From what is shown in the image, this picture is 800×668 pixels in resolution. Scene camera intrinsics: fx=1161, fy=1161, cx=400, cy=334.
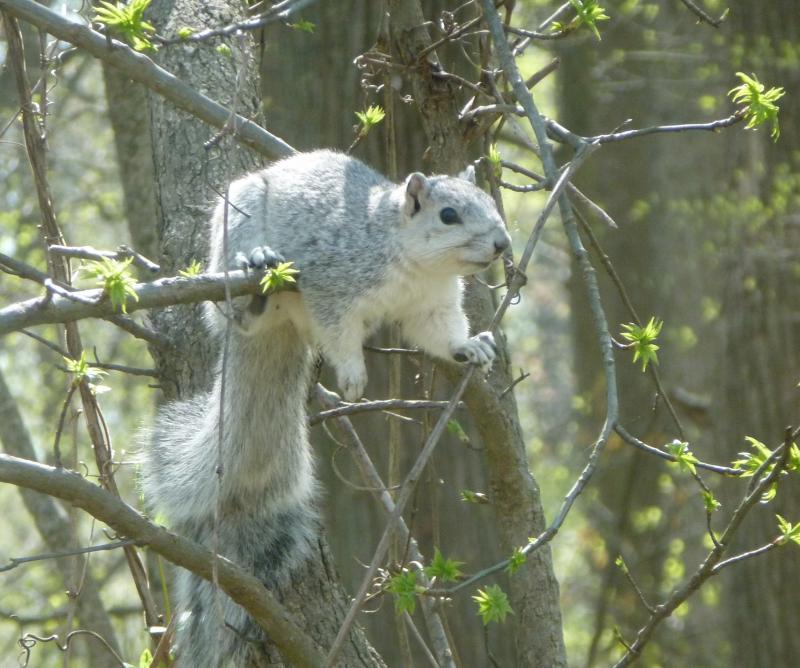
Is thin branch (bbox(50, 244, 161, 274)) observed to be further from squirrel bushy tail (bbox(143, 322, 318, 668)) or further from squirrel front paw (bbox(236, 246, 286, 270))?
squirrel bushy tail (bbox(143, 322, 318, 668))

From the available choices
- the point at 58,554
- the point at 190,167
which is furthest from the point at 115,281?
the point at 190,167

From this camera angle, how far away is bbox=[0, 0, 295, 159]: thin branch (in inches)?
132

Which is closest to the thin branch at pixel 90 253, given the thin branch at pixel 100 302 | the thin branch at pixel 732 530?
the thin branch at pixel 100 302

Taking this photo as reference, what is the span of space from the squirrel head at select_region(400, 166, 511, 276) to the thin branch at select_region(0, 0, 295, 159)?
653 mm

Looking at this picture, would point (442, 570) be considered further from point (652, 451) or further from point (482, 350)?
point (482, 350)

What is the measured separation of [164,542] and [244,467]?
1.46 meters

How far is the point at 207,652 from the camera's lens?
13.1 ft

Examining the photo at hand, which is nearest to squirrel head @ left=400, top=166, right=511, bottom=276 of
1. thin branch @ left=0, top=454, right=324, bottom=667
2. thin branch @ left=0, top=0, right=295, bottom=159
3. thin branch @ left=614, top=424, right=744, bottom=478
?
thin branch @ left=0, top=0, right=295, bottom=159

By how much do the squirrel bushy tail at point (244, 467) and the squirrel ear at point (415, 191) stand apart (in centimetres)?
68

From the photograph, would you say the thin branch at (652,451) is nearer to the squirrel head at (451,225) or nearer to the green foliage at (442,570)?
the green foliage at (442,570)

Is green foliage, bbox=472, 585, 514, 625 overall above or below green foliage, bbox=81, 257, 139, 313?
below

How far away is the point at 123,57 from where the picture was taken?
135 inches

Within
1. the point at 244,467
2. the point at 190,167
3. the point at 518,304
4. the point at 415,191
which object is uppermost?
the point at 190,167

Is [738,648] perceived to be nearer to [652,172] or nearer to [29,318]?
[652,172]
